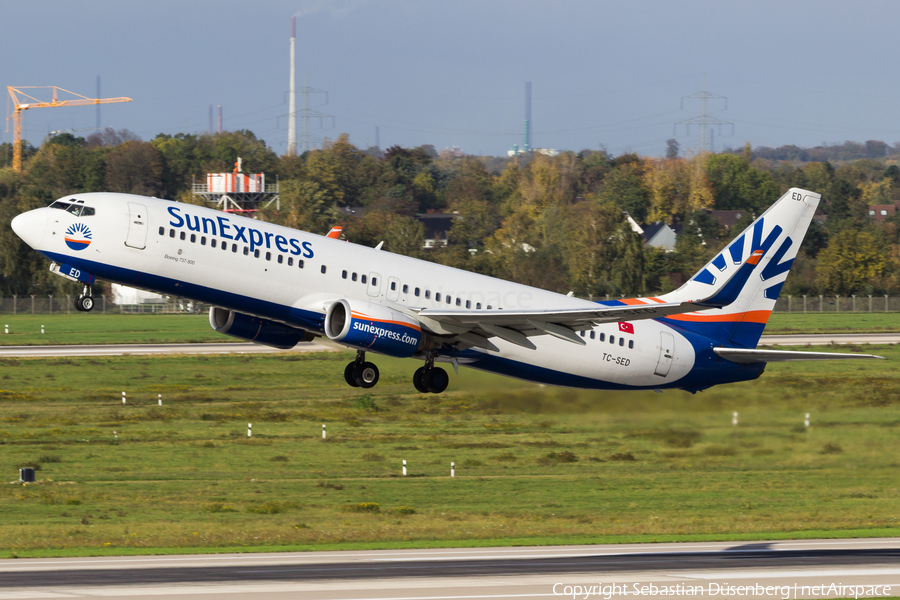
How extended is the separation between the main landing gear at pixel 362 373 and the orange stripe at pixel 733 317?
15801 mm

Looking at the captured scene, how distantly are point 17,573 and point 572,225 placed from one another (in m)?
129

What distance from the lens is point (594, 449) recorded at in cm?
7781

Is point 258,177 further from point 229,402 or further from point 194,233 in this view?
point 194,233

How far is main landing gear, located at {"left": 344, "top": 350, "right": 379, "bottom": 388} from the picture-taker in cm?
4288

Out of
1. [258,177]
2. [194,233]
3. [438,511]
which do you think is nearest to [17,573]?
[194,233]

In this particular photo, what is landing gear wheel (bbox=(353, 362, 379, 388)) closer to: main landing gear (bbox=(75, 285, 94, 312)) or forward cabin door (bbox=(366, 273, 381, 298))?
forward cabin door (bbox=(366, 273, 381, 298))

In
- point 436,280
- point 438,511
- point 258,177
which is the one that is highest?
point 258,177

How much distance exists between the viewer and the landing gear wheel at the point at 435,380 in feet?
146

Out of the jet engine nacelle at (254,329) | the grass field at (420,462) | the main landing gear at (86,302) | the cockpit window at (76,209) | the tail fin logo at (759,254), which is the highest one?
the cockpit window at (76,209)

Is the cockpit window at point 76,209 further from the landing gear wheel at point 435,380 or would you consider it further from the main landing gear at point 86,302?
the landing gear wheel at point 435,380

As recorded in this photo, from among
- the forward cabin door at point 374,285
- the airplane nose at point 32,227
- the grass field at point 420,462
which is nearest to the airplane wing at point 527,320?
the forward cabin door at point 374,285

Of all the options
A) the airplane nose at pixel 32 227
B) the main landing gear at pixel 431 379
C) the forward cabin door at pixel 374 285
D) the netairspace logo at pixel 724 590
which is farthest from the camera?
the main landing gear at pixel 431 379

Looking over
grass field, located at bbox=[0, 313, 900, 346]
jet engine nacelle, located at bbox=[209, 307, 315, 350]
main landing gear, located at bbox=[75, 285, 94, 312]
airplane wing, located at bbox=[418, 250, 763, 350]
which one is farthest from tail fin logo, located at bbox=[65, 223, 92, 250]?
grass field, located at bbox=[0, 313, 900, 346]

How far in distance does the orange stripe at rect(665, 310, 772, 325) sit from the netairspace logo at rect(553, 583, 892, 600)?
15420 mm
